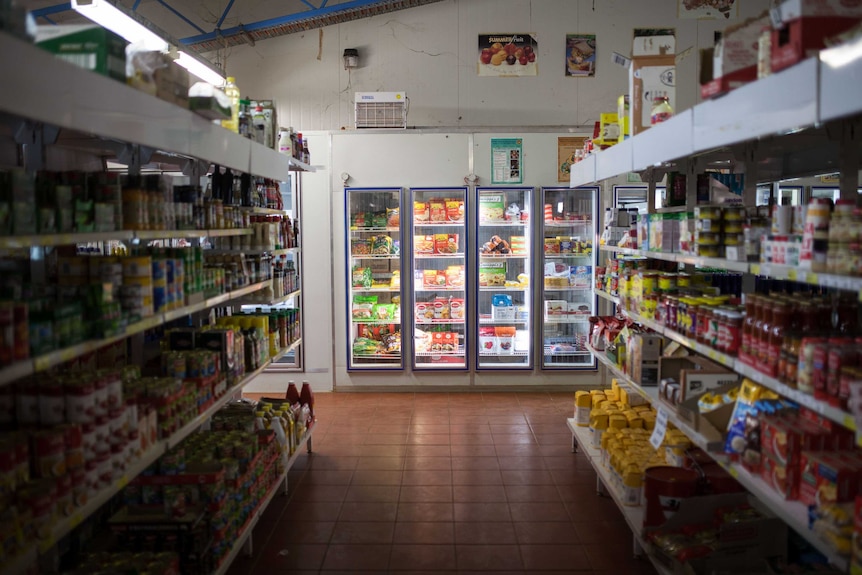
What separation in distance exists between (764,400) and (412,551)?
→ 2217 millimetres

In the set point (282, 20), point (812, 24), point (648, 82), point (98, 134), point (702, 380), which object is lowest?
point (702, 380)

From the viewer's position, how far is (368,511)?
4.82 m

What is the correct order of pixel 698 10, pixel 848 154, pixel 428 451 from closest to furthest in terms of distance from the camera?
pixel 848 154, pixel 428 451, pixel 698 10

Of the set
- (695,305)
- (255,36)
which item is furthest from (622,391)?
(255,36)

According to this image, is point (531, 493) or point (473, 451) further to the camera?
point (473, 451)

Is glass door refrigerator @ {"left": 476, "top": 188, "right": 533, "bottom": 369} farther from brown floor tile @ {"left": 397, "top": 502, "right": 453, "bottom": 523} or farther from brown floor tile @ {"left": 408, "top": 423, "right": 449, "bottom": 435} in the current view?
brown floor tile @ {"left": 397, "top": 502, "right": 453, "bottom": 523}

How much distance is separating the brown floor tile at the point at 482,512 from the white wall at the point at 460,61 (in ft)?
17.6

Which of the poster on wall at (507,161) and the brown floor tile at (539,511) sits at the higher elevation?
the poster on wall at (507,161)

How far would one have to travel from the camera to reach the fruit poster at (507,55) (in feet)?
29.0

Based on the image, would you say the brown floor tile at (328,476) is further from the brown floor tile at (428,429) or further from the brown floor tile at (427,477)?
the brown floor tile at (428,429)

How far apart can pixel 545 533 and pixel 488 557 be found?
50 cm

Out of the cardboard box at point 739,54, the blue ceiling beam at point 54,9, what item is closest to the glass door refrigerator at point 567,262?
the blue ceiling beam at point 54,9

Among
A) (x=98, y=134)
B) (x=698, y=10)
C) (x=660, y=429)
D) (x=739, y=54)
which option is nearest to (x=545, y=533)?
(x=660, y=429)

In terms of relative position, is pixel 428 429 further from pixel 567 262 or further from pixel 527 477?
pixel 567 262
